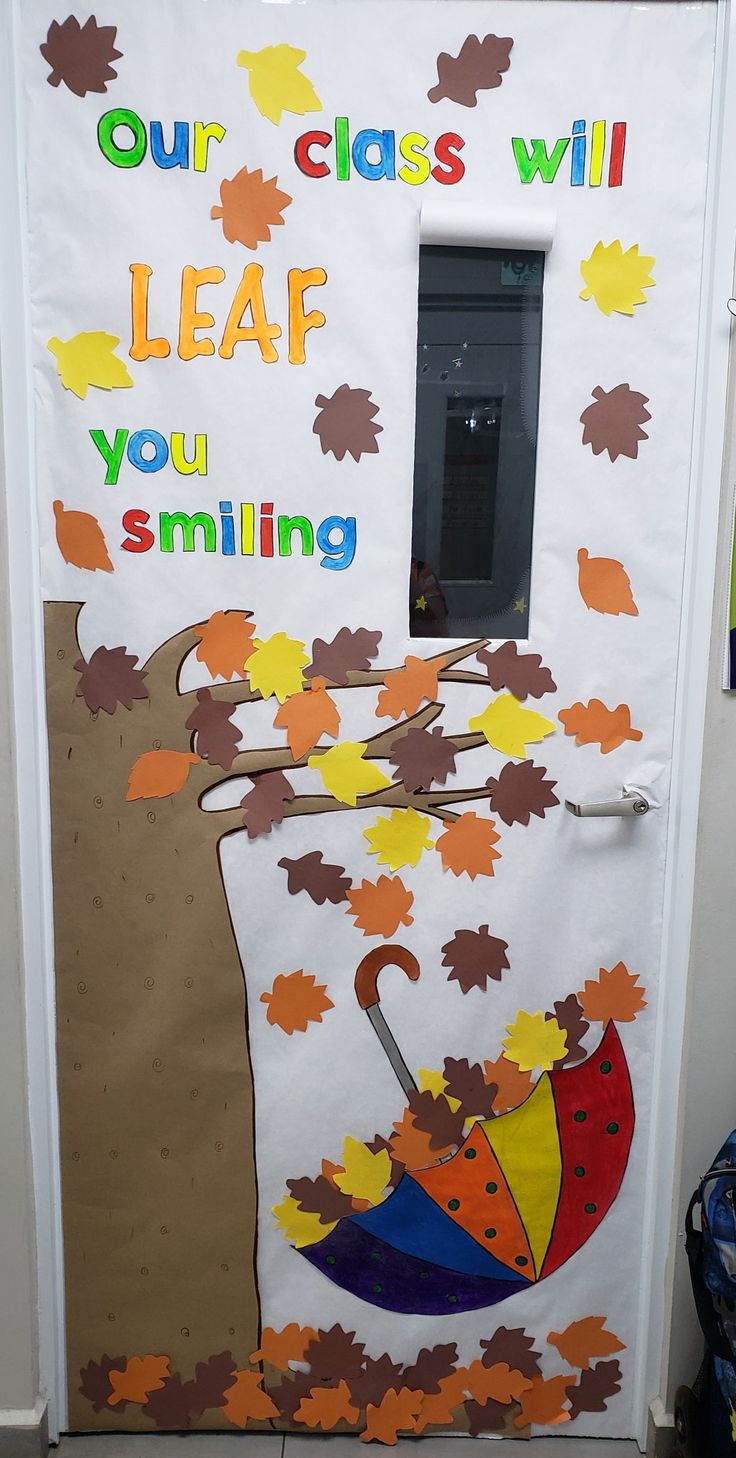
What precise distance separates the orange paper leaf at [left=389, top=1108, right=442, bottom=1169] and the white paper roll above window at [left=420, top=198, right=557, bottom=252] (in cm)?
123

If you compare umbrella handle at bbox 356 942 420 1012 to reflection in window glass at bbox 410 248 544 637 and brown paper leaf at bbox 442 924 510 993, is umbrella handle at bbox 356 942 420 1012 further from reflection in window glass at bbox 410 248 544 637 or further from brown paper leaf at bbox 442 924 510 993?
reflection in window glass at bbox 410 248 544 637

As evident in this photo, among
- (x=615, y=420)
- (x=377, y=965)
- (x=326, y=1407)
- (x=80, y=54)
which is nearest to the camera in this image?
(x=80, y=54)

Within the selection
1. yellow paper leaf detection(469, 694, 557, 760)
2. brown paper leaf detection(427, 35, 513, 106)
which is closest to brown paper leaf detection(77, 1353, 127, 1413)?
yellow paper leaf detection(469, 694, 557, 760)

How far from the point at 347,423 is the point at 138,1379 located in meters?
1.47

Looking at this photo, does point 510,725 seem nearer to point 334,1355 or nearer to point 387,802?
point 387,802

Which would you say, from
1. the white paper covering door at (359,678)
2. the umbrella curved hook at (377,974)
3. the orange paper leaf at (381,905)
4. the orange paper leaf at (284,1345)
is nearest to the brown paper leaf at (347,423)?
the white paper covering door at (359,678)

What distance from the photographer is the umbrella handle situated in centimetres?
146

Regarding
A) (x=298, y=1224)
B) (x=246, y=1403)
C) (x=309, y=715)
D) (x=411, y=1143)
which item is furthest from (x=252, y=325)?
(x=246, y=1403)

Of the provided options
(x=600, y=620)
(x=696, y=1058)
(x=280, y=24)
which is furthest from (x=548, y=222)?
(x=696, y=1058)

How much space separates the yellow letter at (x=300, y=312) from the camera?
1315 millimetres

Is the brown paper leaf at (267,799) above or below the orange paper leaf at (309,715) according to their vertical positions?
below

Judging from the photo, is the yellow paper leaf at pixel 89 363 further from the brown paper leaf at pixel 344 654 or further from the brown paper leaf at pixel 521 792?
the brown paper leaf at pixel 521 792

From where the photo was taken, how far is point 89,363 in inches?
52.3

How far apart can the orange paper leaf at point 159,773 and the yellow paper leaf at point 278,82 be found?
0.84 meters
